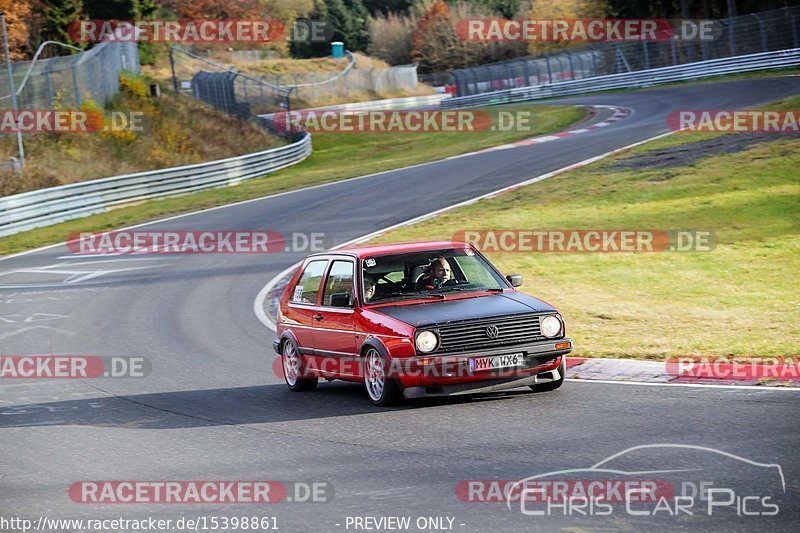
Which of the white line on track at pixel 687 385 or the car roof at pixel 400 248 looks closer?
the white line on track at pixel 687 385

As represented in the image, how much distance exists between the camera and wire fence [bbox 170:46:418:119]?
2061 inches

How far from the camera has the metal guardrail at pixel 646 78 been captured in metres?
52.6

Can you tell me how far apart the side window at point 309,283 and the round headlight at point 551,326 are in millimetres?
2779

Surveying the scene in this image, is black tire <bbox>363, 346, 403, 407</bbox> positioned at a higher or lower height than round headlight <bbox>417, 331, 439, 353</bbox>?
lower

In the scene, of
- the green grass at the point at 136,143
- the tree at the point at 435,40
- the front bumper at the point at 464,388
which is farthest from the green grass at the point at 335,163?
the tree at the point at 435,40

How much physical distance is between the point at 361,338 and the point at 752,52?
5229 cm

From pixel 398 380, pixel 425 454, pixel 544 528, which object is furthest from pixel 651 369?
pixel 544 528

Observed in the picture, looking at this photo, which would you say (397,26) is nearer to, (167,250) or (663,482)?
(167,250)

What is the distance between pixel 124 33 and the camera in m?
52.1

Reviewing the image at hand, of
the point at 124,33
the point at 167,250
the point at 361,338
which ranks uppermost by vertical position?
the point at 124,33

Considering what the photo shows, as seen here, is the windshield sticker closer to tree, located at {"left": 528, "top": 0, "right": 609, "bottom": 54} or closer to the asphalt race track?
the asphalt race track

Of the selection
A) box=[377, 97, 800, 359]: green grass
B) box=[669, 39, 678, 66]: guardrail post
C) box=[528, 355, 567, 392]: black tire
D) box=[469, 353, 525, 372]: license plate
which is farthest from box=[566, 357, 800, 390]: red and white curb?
box=[669, 39, 678, 66]: guardrail post

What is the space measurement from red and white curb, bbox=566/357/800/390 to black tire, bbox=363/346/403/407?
207cm

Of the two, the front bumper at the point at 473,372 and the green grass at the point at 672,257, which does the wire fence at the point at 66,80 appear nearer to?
the green grass at the point at 672,257
